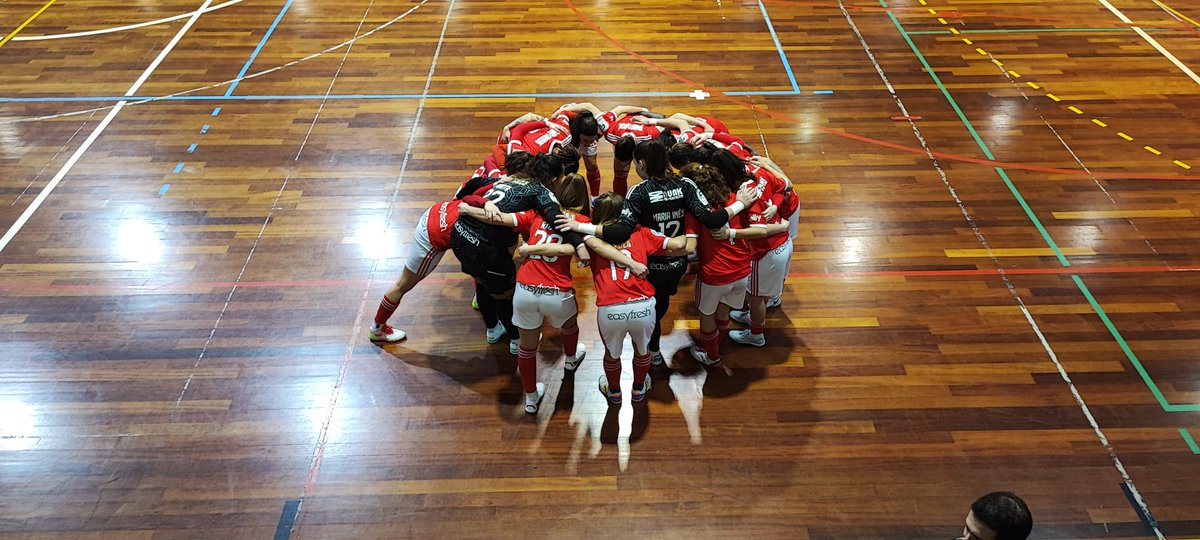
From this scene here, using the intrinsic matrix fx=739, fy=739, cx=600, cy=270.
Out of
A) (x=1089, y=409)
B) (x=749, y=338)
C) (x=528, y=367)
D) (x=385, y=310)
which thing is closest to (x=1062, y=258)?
(x=1089, y=409)

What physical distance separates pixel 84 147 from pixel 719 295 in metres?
6.78

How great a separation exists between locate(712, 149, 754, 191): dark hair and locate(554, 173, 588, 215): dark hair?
88 centimetres

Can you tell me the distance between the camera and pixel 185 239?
21.1 ft

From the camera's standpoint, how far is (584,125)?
5.65m

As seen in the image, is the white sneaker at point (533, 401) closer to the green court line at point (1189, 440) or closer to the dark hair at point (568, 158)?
the dark hair at point (568, 158)

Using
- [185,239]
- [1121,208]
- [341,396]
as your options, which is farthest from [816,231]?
[185,239]

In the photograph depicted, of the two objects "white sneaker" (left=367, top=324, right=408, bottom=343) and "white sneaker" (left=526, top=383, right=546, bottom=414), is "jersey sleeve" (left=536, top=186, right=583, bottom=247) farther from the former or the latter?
"white sneaker" (left=367, top=324, right=408, bottom=343)

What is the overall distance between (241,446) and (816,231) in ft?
15.8

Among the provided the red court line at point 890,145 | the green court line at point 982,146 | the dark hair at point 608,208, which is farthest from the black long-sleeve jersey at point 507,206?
the green court line at point 982,146

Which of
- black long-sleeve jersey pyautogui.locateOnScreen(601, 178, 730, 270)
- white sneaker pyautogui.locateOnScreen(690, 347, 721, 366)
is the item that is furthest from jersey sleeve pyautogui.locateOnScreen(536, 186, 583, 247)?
white sneaker pyautogui.locateOnScreen(690, 347, 721, 366)

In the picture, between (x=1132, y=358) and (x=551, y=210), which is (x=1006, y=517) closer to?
(x=551, y=210)

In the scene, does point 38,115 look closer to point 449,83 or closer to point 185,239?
point 185,239

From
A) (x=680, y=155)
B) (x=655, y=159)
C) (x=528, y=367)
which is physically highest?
(x=655, y=159)

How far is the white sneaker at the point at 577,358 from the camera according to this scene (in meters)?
5.21
